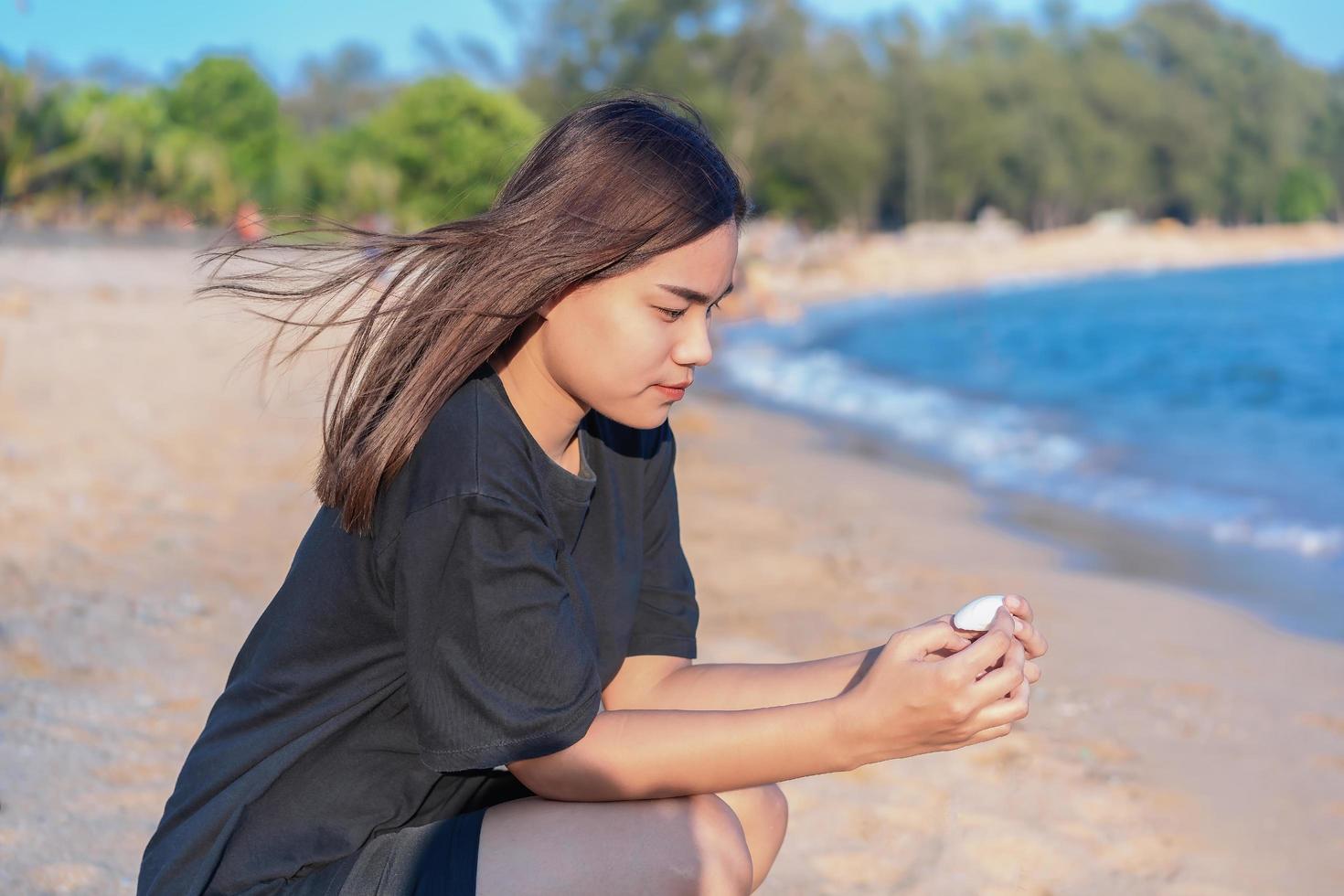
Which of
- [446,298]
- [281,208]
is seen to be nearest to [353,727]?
[446,298]

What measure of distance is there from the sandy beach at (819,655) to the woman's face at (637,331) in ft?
4.31

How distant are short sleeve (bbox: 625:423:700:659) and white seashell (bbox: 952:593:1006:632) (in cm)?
54

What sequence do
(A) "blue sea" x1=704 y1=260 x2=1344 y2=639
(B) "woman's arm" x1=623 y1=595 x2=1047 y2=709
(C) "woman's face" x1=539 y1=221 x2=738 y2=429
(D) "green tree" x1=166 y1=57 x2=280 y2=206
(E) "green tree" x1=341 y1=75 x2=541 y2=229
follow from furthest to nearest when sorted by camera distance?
(D) "green tree" x1=166 y1=57 x2=280 y2=206 < (E) "green tree" x1=341 y1=75 x2=541 y2=229 < (A) "blue sea" x1=704 y1=260 x2=1344 y2=639 < (B) "woman's arm" x1=623 y1=595 x2=1047 y2=709 < (C) "woman's face" x1=539 y1=221 x2=738 y2=429

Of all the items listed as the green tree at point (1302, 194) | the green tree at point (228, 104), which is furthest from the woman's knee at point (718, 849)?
the green tree at point (1302, 194)

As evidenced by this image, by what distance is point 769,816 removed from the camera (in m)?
1.98

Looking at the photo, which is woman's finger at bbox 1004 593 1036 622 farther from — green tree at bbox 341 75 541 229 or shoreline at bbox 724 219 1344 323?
green tree at bbox 341 75 541 229

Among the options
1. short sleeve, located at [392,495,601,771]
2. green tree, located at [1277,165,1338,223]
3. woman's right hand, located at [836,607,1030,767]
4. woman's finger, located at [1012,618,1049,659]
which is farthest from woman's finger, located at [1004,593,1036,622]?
green tree, located at [1277,165,1338,223]

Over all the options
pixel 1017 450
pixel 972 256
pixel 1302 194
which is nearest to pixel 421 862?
pixel 1017 450

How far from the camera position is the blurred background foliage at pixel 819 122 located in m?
26.8

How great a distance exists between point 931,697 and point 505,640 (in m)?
0.49

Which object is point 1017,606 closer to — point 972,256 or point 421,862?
point 421,862

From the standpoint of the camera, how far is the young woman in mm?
1456

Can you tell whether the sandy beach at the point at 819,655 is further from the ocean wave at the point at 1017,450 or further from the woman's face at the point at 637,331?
the woman's face at the point at 637,331

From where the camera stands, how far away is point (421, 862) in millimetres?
1558
